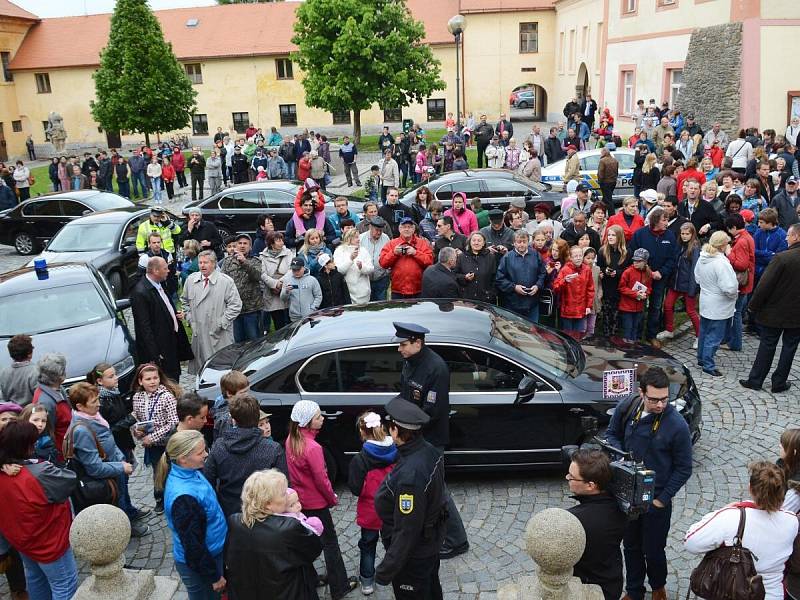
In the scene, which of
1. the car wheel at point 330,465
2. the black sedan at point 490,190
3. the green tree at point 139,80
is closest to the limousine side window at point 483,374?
the car wheel at point 330,465

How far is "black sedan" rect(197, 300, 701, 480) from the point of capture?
6.47m

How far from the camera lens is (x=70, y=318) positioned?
9109 millimetres

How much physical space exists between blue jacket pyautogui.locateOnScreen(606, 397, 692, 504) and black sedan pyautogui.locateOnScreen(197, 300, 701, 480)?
1.58m

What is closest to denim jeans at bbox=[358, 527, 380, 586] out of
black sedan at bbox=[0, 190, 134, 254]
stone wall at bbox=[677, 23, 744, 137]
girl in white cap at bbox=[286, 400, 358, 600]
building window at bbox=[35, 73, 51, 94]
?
girl in white cap at bbox=[286, 400, 358, 600]

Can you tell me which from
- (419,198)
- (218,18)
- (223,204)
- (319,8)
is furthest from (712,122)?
(218,18)

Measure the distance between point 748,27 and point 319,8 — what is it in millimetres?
18921

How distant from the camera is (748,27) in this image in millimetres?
21109

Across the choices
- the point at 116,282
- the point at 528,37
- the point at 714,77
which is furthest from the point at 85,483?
the point at 528,37

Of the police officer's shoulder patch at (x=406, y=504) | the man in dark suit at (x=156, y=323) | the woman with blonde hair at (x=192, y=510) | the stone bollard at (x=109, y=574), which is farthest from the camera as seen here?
the man in dark suit at (x=156, y=323)

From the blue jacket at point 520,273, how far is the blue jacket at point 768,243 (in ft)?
10.3

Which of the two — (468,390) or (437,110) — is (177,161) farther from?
(437,110)

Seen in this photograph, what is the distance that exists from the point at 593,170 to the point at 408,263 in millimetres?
10244

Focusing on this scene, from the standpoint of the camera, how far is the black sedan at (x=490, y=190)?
15.4 meters

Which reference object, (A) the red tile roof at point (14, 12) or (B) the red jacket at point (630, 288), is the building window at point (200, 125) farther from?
(B) the red jacket at point (630, 288)
